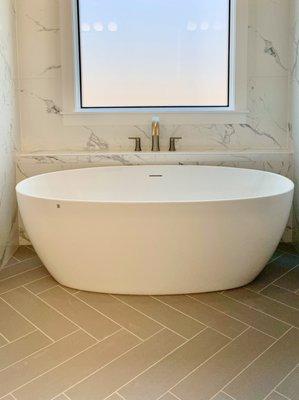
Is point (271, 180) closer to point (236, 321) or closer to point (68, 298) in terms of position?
point (236, 321)

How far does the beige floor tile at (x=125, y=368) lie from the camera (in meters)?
1.58

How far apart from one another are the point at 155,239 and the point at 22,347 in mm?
810

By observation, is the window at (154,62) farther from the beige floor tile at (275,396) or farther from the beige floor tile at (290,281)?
the beige floor tile at (275,396)

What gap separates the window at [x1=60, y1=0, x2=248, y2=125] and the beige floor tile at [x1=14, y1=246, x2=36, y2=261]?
102 centimetres

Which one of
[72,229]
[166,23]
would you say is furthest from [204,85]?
[72,229]

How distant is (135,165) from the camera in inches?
124

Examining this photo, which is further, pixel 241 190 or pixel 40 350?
pixel 241 190

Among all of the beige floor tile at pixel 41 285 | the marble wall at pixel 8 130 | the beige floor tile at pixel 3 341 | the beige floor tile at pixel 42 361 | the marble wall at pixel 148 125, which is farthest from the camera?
the marble wall at pixel 148 125

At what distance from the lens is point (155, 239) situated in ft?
7.19

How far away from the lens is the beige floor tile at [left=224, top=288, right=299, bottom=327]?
6.97 ft

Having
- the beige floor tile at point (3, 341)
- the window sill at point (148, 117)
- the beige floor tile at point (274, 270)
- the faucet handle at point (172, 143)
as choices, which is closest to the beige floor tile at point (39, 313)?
the beige floor tile at point (3, 341)

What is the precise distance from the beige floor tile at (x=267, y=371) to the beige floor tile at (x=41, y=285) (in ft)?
4.20

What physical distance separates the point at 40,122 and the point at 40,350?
1.90m

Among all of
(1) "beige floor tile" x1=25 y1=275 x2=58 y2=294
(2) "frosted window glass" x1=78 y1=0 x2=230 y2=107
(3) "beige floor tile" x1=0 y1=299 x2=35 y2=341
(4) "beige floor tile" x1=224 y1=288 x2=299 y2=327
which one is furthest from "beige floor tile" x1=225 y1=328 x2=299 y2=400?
(2) "frosted window glass" x1=78 y1=0 x2=230 y2=107
